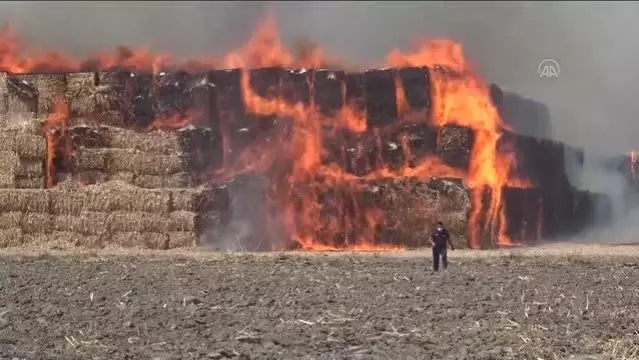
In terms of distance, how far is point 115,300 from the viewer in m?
11.6

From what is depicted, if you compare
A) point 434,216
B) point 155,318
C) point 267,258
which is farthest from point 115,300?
point 434,216

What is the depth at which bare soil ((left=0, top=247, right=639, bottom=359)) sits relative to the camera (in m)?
9.09

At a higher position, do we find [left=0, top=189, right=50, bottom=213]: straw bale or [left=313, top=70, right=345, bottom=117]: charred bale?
[left=313, top=70, right=345, bottom=117]: charred bale

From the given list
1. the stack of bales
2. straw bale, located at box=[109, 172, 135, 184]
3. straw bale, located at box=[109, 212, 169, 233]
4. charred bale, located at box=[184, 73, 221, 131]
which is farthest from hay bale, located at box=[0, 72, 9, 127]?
charred bale, located at box=[184, 73, 221, 131]

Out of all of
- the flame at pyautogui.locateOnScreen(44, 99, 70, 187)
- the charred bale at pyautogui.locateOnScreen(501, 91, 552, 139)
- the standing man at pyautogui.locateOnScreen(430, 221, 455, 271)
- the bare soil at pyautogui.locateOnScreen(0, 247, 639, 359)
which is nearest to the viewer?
the bare soil at pyautogui.locateOnScreen(0, 247, 639, 359)

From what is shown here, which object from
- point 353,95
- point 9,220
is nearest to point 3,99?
point 9,220

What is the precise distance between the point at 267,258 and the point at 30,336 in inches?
334

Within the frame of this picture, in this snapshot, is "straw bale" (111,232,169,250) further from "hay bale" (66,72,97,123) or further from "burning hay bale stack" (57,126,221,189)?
"hay bale" (66,72,97,123)

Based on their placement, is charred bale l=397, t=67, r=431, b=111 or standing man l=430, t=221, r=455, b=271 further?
charred bale l=397, t=67, r=431, b=111

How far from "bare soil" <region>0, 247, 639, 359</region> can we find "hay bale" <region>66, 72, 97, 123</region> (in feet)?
27.3

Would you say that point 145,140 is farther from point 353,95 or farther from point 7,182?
Answer: point 353,95

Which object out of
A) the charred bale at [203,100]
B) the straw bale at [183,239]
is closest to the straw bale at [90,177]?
the straw bale at [183,239]

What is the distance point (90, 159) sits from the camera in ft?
74.8

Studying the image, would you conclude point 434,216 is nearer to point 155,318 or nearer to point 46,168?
point 46,168
